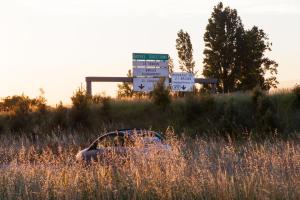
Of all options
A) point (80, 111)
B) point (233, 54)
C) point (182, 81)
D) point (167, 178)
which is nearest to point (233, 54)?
point (233, 54)

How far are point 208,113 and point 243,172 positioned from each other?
25.4m

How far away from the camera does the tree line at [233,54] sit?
57094 millimetres

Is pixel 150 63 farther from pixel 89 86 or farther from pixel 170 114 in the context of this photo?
pixel 170 114

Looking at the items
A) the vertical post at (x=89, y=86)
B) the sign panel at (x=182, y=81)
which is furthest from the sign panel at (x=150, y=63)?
the vertical post at (x=89, y=86)

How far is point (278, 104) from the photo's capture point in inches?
1447

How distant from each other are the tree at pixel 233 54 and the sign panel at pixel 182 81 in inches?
320

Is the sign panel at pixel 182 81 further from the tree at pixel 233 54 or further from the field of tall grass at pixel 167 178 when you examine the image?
the field of tall grass at pixel 167 178

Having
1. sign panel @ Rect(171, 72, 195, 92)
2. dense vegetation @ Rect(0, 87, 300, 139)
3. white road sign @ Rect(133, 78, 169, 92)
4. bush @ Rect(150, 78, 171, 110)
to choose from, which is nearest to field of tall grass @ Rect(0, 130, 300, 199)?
dense vegetation @ Rect(0, 87, 300, 139)

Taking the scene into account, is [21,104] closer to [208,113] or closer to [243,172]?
[208,113]

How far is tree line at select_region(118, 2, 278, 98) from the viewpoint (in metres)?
57.1

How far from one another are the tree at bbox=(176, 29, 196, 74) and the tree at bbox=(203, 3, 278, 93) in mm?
3208

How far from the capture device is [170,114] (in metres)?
37.6

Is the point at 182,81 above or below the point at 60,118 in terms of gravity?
above

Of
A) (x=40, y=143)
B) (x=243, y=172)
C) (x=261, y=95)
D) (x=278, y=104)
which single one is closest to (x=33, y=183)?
(x=243, y=172)
